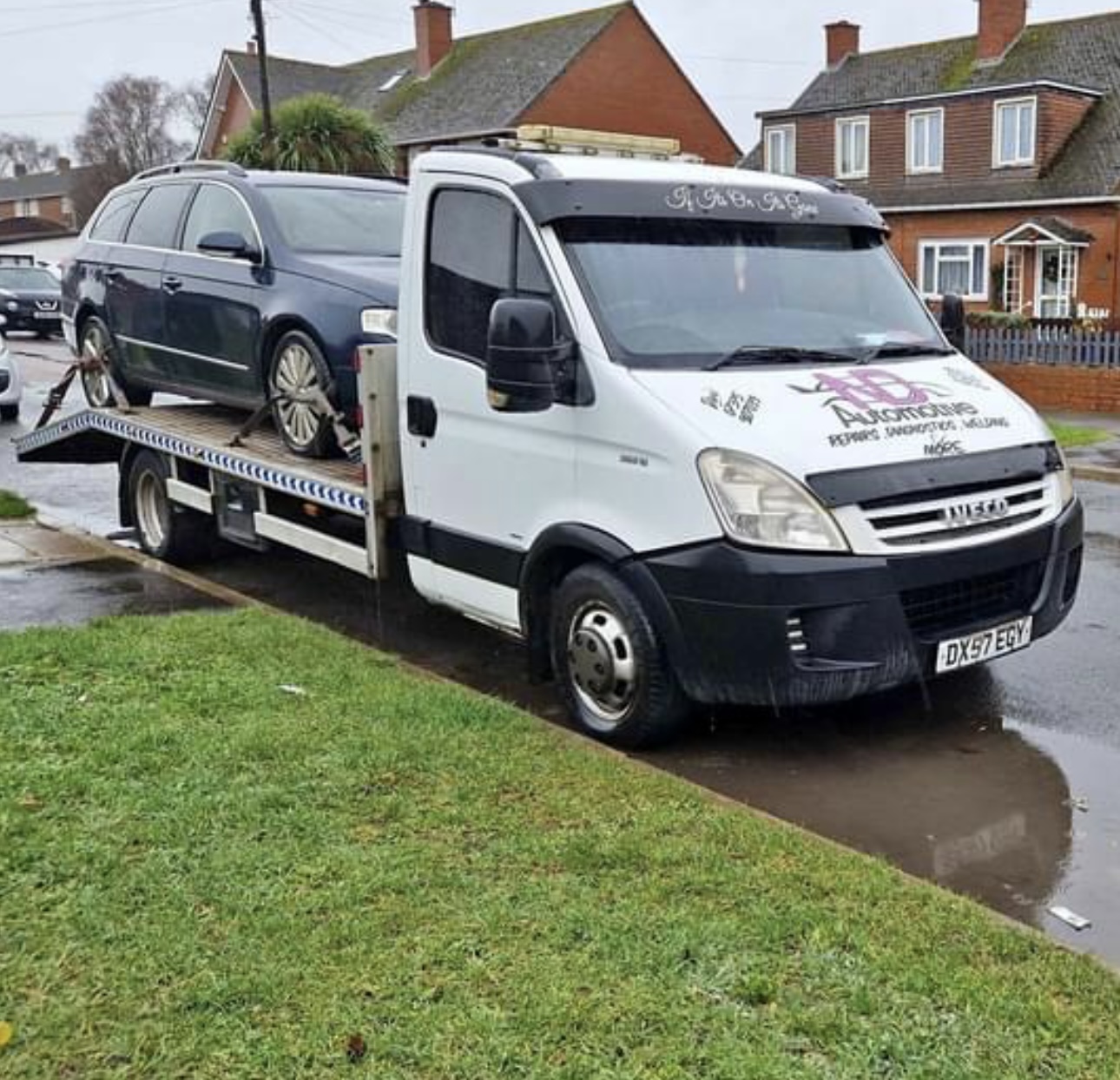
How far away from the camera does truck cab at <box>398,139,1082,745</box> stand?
5.00 metres

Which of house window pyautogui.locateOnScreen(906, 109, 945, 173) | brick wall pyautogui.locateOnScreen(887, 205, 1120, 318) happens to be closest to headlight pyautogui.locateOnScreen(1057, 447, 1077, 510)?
brick wall pyautogui.locateOnScreen(887, 205, 1120, 318)

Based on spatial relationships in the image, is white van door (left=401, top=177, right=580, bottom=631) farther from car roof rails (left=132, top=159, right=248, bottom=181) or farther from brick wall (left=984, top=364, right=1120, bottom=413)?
brick wall (left=984, top=364, right=1120, bottom=413)

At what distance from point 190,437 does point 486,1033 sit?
19.2 ft

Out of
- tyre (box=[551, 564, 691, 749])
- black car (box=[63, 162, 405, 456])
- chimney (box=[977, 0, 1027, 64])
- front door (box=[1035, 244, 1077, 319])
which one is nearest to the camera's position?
tyre (box=[551, 564, 691, 749])

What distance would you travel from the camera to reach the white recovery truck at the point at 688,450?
5000mm

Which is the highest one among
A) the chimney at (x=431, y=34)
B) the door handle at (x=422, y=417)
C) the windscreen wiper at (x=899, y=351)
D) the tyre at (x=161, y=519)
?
the chimney at (x=431, y=34)

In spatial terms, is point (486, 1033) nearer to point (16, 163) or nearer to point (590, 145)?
point (590, 145)

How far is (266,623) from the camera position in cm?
712

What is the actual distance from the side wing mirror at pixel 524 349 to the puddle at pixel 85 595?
3.25 meters

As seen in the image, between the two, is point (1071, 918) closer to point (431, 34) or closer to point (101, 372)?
point (101, 372)

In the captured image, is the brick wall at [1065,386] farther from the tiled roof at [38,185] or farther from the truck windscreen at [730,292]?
the tiled roof at [38,185]

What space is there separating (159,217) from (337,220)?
1681 millimetres

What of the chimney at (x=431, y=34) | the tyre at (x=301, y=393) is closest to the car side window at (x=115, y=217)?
the tyre at (x=301, y=393)

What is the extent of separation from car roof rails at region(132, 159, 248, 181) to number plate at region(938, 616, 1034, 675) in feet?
16.8
